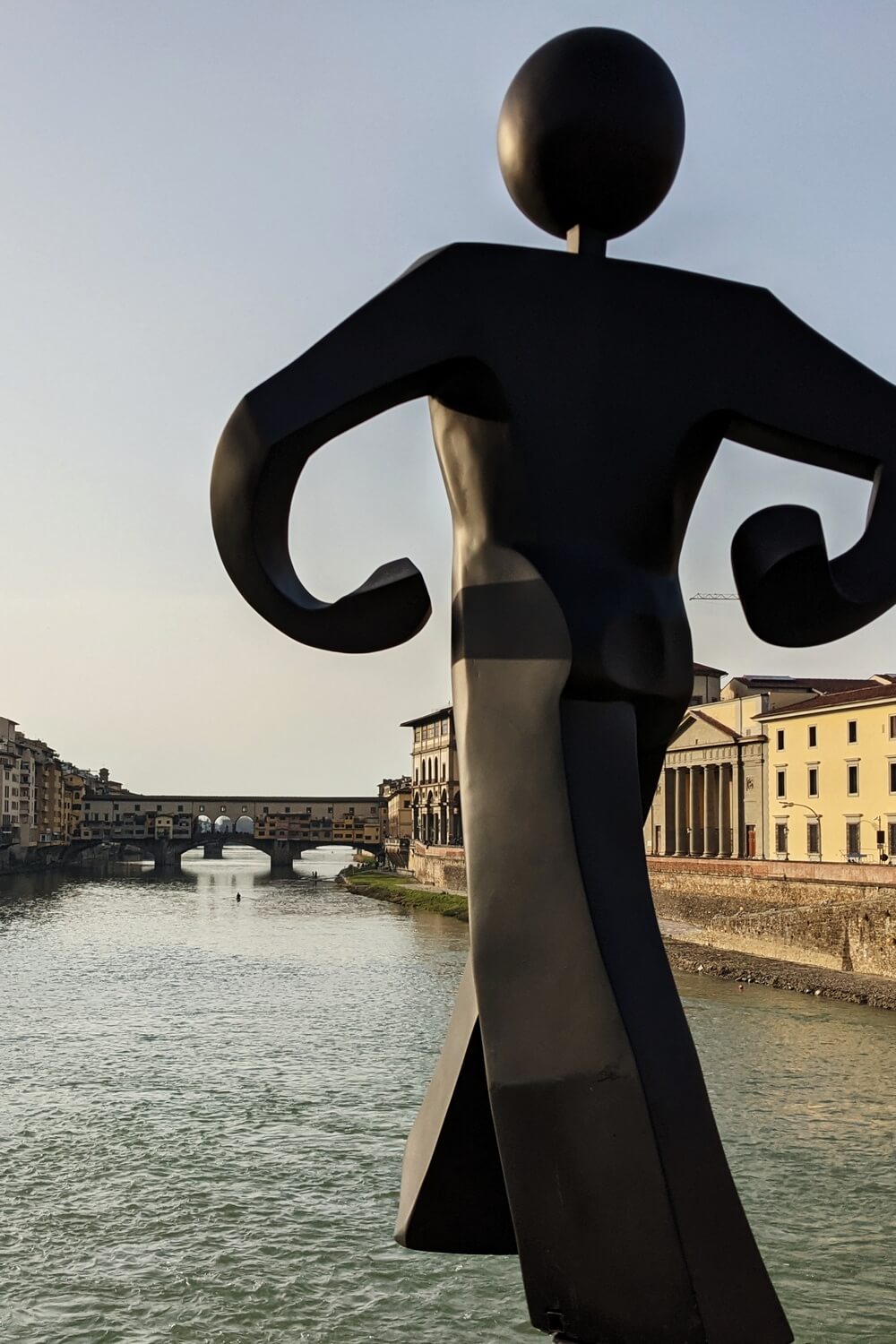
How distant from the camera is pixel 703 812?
4822cm

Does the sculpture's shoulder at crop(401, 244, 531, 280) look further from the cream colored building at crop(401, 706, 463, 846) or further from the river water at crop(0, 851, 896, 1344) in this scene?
the cream colored building at crop(401, 706, 463, 846)

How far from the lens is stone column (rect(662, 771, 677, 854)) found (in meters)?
50.4

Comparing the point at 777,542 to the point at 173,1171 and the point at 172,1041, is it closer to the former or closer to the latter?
the point at 173,1171

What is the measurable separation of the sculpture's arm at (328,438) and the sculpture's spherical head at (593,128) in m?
0.59

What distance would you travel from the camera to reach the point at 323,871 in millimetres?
102000

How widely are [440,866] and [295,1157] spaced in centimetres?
5104

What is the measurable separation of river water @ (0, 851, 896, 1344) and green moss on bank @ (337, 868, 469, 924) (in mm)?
19291

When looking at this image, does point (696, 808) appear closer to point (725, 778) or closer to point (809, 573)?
point (725, 778)

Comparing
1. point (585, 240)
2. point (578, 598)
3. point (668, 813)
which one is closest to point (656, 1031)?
point (578, 598)

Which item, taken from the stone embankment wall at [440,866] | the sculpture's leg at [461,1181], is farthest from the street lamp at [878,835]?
the sculpture's leg at [461,1181]

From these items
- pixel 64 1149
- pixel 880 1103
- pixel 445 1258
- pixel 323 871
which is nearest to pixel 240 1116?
pixel 64 1149

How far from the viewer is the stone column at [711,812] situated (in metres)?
47.5

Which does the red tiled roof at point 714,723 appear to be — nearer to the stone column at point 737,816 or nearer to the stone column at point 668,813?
the stone column at point 737,816

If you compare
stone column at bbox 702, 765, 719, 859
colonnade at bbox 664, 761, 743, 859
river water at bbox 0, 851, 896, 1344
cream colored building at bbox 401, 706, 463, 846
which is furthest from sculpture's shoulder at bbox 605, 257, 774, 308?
cream colored building at bbox 401, 706, 463, 846
